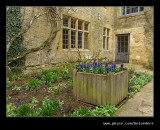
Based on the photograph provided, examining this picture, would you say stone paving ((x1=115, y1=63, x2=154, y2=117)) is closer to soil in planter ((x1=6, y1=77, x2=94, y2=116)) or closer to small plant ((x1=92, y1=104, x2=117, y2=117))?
→ small plant ((x1=92, y1=104, x2=117, y2=117))

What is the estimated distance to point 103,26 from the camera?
33.0 feet

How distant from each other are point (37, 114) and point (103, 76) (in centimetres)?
154

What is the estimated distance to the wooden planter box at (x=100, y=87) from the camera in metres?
2.54

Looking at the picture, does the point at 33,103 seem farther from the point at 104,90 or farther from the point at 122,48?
the point at 122,48

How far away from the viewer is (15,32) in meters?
5.11

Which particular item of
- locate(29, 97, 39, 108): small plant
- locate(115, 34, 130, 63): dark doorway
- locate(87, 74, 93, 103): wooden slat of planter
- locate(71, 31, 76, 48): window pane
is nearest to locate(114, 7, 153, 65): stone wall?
locate(115, 34, 130, 63): dark doorway

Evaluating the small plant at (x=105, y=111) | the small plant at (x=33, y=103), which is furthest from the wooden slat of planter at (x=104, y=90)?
the small plant at (x=33, y=103)

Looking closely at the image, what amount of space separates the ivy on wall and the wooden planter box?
3415 millimetres

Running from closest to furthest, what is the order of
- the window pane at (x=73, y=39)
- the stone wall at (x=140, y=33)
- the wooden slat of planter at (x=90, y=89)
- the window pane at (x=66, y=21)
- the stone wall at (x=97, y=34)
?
1. the wooden slat of planter at (x=90, y=89)
2. the stone wall at (x=97, y=34)
3. the window pane at (x=66, y=21)
4. the window pane at (x=73, y=39)
5. the stone wall at (x=140, y=33)

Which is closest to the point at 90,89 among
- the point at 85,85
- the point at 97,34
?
the point at 85,85

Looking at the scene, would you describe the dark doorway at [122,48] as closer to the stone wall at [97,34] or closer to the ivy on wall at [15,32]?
the stone wall at [97,34]

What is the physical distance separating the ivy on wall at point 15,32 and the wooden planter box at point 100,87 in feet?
11.2

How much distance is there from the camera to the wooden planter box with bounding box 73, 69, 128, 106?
100 inches

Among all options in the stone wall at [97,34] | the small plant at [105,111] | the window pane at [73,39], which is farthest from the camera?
the window pane at [73,39]
